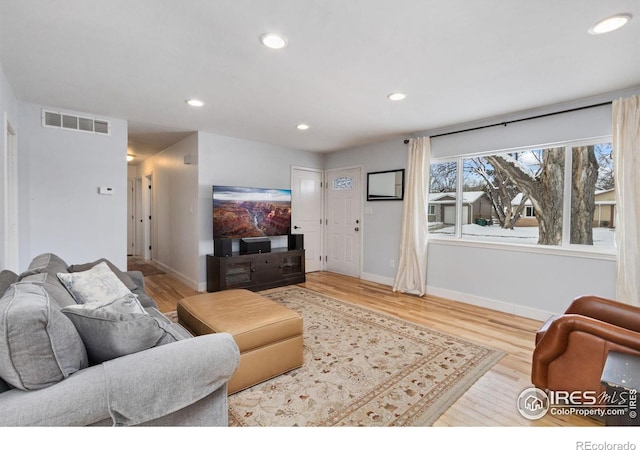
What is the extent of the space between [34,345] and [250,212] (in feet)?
12.1

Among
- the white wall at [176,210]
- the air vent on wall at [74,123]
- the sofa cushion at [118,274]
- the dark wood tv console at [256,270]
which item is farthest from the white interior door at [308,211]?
the sofa cushion at [118,274]

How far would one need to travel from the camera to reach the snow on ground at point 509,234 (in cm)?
299

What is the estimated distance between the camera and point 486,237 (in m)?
3.86

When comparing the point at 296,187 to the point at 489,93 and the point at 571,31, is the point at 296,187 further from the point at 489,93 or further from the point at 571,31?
the point at 571,31

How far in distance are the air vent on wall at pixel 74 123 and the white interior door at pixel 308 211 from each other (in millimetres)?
2803

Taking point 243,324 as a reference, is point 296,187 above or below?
above

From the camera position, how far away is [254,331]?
1.99 metres

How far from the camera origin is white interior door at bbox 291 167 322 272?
5551 millimetres

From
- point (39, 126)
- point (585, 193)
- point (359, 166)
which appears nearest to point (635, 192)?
point (585, 193)

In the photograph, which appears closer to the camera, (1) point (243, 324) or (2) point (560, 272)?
(1) point (243, 324)

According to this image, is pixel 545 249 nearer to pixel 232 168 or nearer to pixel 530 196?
pixel 530 196

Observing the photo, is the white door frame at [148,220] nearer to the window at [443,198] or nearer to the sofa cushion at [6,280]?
the sofa cushion at [6,280]

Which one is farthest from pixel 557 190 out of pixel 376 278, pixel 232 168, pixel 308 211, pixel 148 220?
pixel 148 220

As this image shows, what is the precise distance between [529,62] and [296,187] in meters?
3.88
